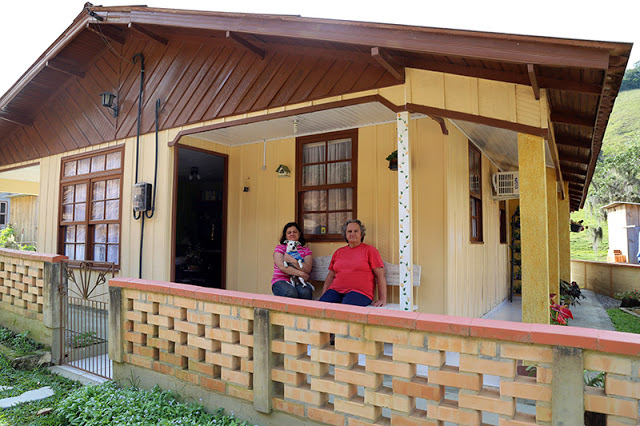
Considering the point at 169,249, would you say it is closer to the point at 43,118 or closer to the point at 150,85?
the point at 150,85

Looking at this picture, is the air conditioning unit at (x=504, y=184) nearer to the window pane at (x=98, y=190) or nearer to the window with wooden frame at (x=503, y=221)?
the window with wooden frame at (x=503, y=221)

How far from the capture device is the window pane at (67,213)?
277 inches

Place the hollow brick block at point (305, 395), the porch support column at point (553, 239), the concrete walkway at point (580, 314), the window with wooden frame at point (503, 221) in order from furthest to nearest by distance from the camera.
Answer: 1. the window with wooden frame at point (503, 221)
2. the concrete walkway at point (580, 314)
3. the porch support column at point (553, 239)
4. the hollow brick block at point (305, 395)

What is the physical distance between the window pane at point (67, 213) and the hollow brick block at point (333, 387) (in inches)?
246

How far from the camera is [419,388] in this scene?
2.04 meters

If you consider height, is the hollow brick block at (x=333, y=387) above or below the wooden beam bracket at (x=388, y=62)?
below

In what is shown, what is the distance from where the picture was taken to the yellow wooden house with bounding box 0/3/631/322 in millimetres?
3346

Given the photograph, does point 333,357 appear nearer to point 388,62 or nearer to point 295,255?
point 388,62

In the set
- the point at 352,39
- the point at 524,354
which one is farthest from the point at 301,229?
the point at 524,354

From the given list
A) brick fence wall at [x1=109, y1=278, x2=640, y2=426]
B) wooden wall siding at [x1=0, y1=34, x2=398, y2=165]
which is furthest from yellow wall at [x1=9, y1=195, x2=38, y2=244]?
brick fence wall at [x1=109, y1=278, x2=640, y2=426]

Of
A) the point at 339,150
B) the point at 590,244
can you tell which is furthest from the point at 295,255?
the point at 590,244

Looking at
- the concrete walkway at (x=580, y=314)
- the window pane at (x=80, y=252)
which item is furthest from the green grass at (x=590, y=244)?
the window pane at (x=80, y=252)

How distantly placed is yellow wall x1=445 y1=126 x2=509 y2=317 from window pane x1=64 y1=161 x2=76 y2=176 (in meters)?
5.93

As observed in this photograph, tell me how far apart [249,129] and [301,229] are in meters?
1.48
